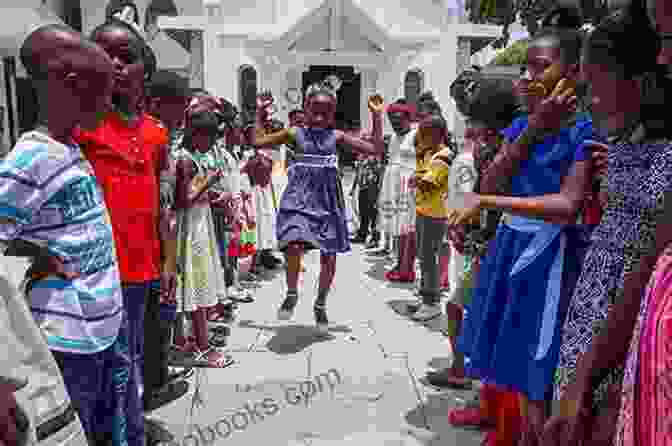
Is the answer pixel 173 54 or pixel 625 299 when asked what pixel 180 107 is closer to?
pixel 625 299

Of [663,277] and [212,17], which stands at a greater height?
[212,17]

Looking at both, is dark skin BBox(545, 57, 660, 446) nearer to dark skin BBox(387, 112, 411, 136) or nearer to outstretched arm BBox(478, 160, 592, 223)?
outstretched arm BBox(478, 160, 592, 223)

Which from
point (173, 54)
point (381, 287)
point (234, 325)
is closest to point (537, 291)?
point (234, 325)

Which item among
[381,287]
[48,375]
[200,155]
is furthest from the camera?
[381,287]

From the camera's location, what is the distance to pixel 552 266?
204cm

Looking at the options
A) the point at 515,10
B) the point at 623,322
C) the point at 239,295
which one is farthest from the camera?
the point at 239,295

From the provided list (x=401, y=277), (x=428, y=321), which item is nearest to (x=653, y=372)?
(x=428, y=321)

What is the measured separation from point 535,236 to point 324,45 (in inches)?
618

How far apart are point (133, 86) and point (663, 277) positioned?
2.00m

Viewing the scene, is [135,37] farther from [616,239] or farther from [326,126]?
[326,126]

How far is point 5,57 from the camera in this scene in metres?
16.5

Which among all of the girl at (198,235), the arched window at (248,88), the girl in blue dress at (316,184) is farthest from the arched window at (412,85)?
the girl at (198,235)

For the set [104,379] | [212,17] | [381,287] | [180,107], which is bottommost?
[381,287]

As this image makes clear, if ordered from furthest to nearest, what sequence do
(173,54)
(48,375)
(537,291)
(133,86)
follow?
(173,54) → (133,86) → (537,291) → (48,375)
